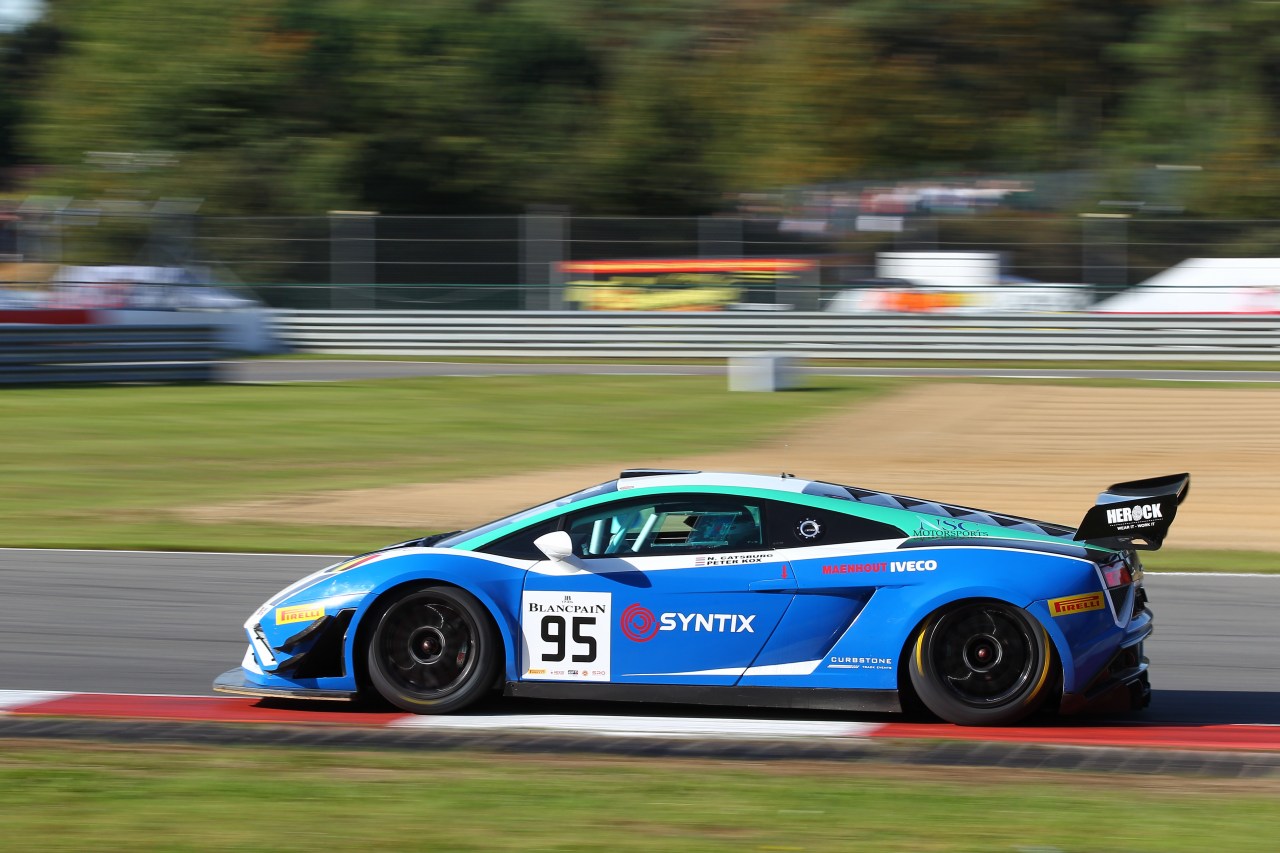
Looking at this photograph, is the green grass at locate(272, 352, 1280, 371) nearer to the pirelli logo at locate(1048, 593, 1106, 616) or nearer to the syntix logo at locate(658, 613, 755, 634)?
the pirelli logo at locate(1048, 593, 1106, 616)

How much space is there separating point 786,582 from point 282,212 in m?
35.4

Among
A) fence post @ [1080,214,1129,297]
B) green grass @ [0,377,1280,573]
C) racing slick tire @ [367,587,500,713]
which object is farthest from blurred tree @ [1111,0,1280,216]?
racing slick tire @ [367,587,500,713]

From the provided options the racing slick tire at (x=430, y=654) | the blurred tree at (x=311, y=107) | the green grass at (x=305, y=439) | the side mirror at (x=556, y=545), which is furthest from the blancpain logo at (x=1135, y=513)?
the blurred tree at (x=311, y=107)

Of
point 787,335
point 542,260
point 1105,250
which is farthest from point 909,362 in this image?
point 542,260

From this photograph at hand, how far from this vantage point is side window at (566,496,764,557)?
627cm

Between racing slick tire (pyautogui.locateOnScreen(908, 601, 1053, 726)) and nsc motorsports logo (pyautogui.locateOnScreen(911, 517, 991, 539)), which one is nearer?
racing slick tire (pyautogui.locateOnScreen(908, 601, 1053, 726))

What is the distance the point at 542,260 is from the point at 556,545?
2256cm

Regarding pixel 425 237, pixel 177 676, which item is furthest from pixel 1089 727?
pixel 425 237

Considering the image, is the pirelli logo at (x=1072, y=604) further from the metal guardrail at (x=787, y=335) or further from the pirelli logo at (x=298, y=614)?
the metal guardrail at (x=787, y=335)

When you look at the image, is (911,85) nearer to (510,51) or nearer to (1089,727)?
(510,51)

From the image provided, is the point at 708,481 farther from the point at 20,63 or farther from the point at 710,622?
the point at 20,63

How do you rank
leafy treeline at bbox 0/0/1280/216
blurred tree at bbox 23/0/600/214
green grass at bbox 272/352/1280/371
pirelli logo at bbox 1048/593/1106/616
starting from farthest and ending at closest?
leafy treeline at bbox 0/0/1280/216
blurred tree at bbox 23/0/600/214
green grass at bbox 272/352/1280/371
pirelli logo at bbox 1048/593/1106/616

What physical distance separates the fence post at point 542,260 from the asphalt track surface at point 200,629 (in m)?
17.7

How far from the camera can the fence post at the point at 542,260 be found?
1102 inches
